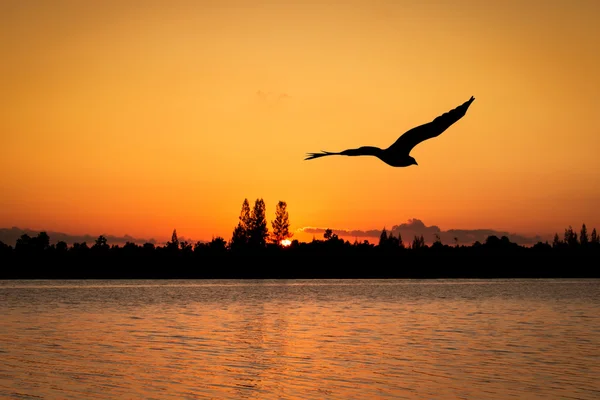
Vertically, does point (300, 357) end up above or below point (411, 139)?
below

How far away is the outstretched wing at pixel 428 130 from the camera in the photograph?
1541cm

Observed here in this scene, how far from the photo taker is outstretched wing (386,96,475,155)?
50.5ft

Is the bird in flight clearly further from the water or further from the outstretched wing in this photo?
the water

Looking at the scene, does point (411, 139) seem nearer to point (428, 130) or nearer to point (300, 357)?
point (428, 130)

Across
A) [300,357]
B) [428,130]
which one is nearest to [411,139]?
[428,130]

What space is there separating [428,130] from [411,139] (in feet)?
1.82

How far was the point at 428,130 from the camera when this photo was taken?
52.4 feet

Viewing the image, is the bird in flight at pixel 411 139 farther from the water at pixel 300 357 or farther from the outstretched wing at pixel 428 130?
the water at pixel 300 357

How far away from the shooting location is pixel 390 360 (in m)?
40.1

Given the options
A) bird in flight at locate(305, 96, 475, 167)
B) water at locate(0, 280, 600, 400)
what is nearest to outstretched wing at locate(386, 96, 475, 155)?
bird in flight at locate(305, 96, 475, 167)

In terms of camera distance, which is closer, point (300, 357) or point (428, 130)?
point (428, 130)

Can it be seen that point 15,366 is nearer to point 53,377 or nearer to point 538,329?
point 53,377

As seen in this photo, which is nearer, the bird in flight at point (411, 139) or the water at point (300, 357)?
the bird in flight at point (411, 139)

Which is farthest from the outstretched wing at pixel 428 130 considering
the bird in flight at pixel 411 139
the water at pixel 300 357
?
the water at pixel 300 357
